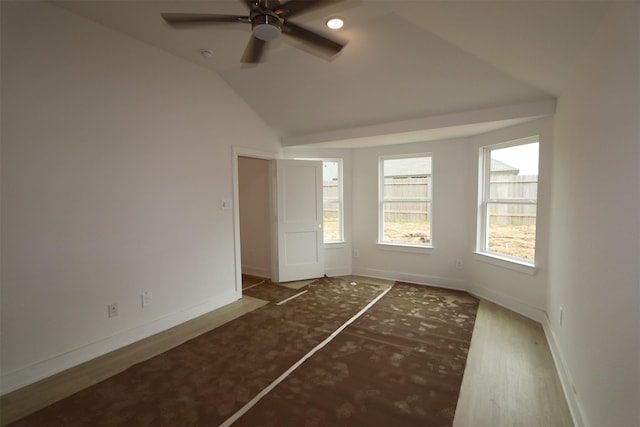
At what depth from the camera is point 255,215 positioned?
509 cm

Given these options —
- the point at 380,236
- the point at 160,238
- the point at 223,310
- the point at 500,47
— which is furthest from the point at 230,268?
the point at 500,47

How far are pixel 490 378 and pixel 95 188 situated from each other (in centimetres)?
355

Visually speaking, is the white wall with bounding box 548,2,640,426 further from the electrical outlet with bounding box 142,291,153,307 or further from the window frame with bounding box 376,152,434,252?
the electrical outlet with bounding box 142,291,153,307

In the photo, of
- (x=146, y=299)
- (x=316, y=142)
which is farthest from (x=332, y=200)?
(x=146, y=299)

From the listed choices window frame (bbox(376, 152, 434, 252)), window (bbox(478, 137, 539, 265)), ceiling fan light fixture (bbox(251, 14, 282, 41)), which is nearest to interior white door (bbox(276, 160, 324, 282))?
window frame (bbox(376, 152, 434, 252))

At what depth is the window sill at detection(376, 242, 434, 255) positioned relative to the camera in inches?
175

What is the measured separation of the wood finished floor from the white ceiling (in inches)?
87.5

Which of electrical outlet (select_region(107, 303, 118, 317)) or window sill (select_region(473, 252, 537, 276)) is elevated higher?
window sill (select_region(473, 252, 537, 276))

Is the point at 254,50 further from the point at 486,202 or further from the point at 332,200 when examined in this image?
the point at 486,202

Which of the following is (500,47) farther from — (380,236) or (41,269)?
(41,269)

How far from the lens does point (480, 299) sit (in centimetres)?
382

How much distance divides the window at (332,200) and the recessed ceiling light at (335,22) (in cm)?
258

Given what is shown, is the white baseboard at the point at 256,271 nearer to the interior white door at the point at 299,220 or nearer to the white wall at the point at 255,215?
the white wall at the point at 255,215

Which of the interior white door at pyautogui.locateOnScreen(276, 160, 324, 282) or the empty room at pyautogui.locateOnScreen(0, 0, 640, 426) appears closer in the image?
the empty room at pyautogui.locateOnScreen(0, 0, 640, 426)
